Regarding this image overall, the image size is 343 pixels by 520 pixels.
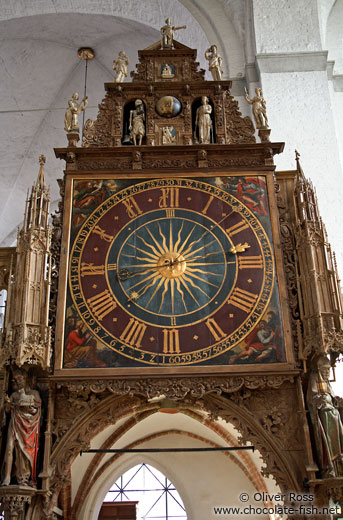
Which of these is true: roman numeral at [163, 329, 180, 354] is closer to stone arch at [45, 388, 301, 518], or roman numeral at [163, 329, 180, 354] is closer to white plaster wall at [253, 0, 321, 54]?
stone arch at [45, 388, 301, 518]

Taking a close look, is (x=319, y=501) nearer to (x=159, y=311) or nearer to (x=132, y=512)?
(x=159, y=311)

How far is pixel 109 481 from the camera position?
39.4ft

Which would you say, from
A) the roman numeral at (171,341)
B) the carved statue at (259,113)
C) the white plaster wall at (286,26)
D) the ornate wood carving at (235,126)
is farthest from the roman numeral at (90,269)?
the white plaster wall at (286,26)

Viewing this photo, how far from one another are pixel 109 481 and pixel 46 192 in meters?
6.44

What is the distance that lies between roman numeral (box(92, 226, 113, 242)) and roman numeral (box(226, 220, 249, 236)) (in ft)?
4.37

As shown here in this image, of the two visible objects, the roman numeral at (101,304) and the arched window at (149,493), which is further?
the arched window at (149,493)

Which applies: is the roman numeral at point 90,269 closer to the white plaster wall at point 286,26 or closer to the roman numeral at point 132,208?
the roman numeral at point 132,208

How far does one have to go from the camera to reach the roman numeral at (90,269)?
7305mm

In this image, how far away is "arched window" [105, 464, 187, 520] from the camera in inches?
505

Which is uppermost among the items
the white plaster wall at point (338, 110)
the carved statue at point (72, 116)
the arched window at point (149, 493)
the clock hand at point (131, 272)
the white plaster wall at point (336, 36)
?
the white plaster wall at point (336, 36)

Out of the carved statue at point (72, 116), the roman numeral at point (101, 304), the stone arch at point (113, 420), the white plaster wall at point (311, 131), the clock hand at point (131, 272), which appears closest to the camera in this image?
the stone arch at point (113, 420)

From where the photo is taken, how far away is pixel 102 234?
7.53 metres

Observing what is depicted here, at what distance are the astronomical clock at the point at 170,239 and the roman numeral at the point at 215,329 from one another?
0.01 metres

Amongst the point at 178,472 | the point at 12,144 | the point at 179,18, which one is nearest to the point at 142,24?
the point at 179,18
